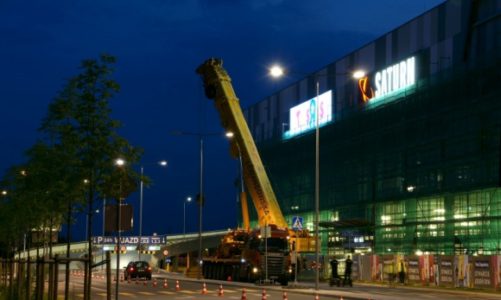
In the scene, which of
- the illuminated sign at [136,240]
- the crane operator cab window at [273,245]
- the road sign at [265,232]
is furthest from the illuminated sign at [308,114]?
the road sign at [265,232]

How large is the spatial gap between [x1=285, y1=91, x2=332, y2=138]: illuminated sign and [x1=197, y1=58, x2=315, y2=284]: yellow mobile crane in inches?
1282

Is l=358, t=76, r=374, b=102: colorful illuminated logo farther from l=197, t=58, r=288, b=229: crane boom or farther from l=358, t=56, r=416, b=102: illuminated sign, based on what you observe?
l=197, t=58, r=288, b=229: crane boom

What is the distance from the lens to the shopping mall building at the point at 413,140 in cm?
6134

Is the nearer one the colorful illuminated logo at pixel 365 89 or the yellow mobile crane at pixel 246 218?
the yellow mobile crane at pixel 246 218

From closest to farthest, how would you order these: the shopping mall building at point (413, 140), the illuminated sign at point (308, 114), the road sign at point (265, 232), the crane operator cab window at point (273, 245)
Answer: the road sign at point (265, 232)
the crane operator cab window at point (273, 245)
the shopping mall building at point (413, 140)
the illuminated sign at point (308, 114)

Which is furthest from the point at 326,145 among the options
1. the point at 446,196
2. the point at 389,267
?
the point at 389,267

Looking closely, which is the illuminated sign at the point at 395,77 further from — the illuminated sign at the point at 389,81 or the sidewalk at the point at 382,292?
the sidewalk at the point at 382,292

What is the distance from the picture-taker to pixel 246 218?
55594 millimetres

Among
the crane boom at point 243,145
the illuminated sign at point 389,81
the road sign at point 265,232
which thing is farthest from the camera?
the illuminated sign at point 389,81

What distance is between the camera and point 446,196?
6606 cm

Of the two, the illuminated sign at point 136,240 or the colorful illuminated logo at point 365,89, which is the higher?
the colorful illuminated logo at point 365,89

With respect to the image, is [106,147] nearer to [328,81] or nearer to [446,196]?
[446,196]

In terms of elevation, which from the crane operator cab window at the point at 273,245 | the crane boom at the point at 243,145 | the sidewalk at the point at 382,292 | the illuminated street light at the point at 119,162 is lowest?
the sidewalk at the point at 382,292

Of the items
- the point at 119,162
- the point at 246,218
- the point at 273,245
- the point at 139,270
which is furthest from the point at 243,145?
the point at 119,162
